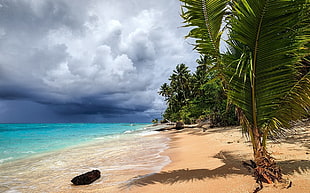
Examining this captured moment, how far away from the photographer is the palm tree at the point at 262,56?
108 inches

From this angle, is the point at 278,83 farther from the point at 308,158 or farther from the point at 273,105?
the point at 308,158

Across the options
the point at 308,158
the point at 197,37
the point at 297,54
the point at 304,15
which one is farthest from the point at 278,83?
the point at 308,158

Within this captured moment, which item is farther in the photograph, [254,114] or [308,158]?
[308,158]

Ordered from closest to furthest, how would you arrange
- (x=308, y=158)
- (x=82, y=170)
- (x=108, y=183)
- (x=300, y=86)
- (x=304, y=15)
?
(x=304, y=15)
(x=300, y=86)
(x=308, y=158)
(x=108, y=183)
(x=82, y=170)

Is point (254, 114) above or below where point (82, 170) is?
above

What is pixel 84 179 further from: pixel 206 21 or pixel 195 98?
pixel 195 98

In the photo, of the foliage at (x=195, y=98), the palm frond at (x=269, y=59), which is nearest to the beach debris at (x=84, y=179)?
the palm frond at (x=269, y=59)

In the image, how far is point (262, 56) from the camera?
118 inches

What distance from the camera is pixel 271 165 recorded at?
9.89 ft

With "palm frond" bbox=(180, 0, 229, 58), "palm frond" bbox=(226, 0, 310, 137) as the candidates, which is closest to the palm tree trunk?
"palm frond" bbox=(226, 0, 310, 137)

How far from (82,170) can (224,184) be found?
5705 mm

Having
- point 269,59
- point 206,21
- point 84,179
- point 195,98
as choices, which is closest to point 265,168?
point 269,59

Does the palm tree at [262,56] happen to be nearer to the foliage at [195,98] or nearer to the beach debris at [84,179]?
the beach debris at [84,179]

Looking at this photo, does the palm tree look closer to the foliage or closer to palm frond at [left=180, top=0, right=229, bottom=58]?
palm frond at [left=180, top=0, right=229, bottom=58]
